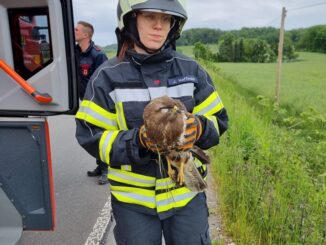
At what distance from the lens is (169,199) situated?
1.98 metres

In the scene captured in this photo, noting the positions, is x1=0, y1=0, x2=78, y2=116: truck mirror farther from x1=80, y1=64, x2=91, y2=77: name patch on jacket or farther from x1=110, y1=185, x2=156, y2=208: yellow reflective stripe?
x1=80, y1=64, x2=91, y2=77: name patch on jacket

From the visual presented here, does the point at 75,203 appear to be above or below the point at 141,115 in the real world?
below

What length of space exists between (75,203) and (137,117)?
258cm

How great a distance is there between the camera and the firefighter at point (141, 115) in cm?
188

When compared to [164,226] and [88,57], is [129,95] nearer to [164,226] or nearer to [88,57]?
[164,226]

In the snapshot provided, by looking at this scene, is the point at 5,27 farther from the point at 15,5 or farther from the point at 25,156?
the point at 25,156

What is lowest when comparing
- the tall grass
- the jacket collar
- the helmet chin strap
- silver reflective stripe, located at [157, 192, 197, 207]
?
the tall grass

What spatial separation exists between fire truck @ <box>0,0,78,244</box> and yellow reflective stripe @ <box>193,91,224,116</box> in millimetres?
788

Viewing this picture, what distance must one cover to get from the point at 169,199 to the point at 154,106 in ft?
1.86

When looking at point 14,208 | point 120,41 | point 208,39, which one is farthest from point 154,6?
point 208,39

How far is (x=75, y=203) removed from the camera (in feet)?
13.7

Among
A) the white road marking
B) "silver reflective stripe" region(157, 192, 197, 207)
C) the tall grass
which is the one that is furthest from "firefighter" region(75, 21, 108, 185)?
"silver reflective stripe" region(157, 192, 197, 207)

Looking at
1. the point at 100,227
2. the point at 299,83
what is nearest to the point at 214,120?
the point at 100,227

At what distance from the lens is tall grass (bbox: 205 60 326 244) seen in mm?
2770
